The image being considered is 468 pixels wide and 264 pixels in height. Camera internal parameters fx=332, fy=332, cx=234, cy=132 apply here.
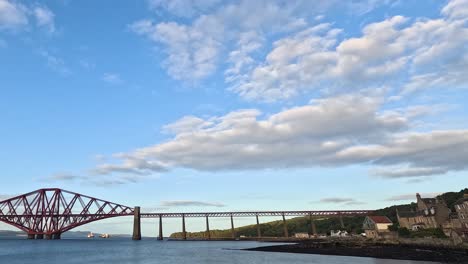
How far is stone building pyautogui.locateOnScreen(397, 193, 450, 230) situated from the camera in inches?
3649

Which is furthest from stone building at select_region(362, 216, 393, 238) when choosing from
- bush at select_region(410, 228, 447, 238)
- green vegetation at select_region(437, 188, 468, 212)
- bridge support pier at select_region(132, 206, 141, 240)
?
bridge support pier at select_region(132, 206, 141, 240)

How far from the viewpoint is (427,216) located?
97.1 metres

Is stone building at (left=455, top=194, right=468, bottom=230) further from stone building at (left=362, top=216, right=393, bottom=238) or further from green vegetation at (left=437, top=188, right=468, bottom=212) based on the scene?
green vegetation at (left=437, top=188, right=468, bottom=212)

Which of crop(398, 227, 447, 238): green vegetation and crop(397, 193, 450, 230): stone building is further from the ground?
crop(397, 193, 450, 230): stone building

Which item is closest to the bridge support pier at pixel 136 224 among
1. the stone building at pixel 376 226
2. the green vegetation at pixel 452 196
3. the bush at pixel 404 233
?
the stone building at pixel 376 226

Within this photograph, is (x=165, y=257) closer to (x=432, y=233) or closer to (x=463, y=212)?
(x=432, y=233)

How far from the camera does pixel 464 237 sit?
6112 cm

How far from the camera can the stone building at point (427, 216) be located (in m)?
92.7

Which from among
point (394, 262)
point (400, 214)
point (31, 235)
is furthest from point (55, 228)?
point (394, 262)

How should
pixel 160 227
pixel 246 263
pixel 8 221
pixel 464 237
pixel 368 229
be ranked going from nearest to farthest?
pixel 246 263 → pixel 464 237 → pixel 368 229 → pixel 8 221 → pixel 160 227

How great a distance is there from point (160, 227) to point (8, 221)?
7606 centimetres

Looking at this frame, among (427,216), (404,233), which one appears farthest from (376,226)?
(404,233)

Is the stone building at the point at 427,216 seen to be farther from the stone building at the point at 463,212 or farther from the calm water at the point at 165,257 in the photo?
the calm water at the point at 165,257

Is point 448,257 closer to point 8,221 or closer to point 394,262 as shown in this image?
point 394,262
